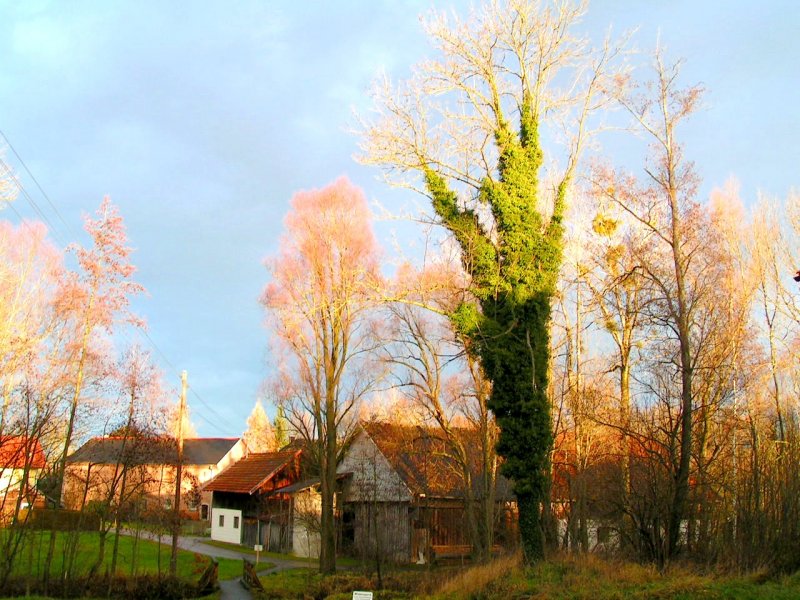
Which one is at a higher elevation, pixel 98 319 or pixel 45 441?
pixel 98 319

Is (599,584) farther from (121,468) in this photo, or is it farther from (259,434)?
(259,434)

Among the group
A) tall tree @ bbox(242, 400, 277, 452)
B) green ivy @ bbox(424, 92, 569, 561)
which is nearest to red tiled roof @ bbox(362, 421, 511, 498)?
green ivy @ bbox(424, 92, 569, 561)

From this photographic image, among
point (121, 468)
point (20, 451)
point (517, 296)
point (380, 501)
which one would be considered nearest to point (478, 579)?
point (517, 296)

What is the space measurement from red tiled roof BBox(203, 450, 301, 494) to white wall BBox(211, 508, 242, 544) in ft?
5.60

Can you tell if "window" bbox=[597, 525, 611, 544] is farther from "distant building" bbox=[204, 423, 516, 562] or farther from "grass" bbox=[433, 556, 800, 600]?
"distant building" bbox=[204, 423, 516, 562]

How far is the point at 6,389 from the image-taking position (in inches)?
966

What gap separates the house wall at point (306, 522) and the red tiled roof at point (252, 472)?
4.46 metres

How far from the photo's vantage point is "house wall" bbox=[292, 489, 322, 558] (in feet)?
105

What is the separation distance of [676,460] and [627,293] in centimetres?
926

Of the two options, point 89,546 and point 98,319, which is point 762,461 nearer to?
point 98,319

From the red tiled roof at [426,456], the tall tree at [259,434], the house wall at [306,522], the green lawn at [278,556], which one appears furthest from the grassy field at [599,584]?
the tall tree at [259,434]

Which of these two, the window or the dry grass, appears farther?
the window

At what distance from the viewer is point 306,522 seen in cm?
3192

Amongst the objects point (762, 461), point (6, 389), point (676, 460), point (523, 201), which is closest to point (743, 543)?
point (762, 461)
